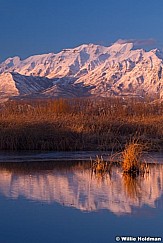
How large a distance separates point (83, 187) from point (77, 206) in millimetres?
1742

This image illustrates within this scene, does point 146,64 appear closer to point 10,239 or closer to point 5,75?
point 5,75

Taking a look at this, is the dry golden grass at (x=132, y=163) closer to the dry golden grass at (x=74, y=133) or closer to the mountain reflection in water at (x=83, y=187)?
the mountain reflection in water at (x=83, y=187)

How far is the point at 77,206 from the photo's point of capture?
9367mm

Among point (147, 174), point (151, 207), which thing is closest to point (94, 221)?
point (151, 207)

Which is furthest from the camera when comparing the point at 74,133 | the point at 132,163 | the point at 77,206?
the point at 74,133

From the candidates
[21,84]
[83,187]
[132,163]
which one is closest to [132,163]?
[132,163]

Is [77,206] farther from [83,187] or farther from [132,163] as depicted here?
[132,163]

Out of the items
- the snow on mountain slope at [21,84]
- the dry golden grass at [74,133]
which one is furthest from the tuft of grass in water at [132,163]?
the snow on mountain slope at [21,84]

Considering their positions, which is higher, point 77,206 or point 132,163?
point 132,163

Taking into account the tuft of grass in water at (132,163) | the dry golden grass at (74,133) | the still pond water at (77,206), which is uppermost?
the dry golden grass at (74,133)

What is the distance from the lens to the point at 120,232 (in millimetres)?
7816

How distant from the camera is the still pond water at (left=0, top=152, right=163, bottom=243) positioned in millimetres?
7770

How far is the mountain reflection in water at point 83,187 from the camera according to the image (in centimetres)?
963

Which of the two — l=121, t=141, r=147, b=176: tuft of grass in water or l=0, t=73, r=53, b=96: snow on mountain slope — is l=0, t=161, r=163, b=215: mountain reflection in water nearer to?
l=121, t=141, r=147, b=176: tuft of grass in water
